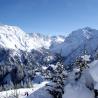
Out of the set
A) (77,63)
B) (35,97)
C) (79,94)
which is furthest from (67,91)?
(35,97)

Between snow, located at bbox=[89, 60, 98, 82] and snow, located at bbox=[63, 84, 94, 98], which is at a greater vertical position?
snow, located at bbox=[89, 60, 98, 82]

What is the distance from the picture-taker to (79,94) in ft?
208

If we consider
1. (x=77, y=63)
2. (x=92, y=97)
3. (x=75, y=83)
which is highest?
(x=77, y=63)

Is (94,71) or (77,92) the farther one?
(77,92)

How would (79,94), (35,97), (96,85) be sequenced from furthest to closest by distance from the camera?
(35,97) < (79,94) < (96,85)

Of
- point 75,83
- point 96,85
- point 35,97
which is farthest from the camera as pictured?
point 35,97

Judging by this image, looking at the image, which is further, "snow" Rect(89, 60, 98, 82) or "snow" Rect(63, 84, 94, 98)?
"snow" Rect(63, 84, 94, 98)

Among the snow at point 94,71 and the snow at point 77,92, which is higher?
the snow at point 94,71

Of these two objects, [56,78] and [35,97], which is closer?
[56,78]

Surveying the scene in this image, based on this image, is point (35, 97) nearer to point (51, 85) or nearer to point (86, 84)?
point (51, 85)

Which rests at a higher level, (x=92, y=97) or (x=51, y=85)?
(x=51, y=85)

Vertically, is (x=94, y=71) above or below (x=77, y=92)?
above

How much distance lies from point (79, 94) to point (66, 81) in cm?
655

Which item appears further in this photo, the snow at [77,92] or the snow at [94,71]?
the snow at [77,92]
